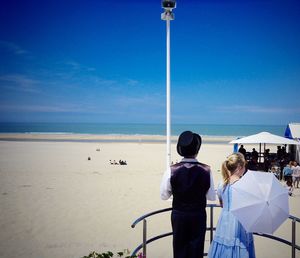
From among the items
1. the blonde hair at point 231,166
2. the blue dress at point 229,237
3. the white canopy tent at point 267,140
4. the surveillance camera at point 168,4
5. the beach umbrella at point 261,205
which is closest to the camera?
the beach umbrella at point 261,205

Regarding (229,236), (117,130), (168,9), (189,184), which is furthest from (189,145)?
(117,130)

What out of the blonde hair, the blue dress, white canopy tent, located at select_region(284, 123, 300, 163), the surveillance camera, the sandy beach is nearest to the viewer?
the blue dress

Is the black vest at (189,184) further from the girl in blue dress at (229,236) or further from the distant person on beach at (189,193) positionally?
the girl in blue dress at (229,236)

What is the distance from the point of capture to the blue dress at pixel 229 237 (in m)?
3.24

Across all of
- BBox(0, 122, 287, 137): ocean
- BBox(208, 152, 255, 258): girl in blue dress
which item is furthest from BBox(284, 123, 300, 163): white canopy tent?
BBox(0, 122, 287, 137): ocean

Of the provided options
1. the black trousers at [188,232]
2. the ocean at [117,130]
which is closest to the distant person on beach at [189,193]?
the black trousers at [188,232]

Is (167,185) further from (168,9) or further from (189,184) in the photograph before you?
(168,9)

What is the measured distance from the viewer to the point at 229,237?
130 inches

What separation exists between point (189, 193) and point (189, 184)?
96 millimetres

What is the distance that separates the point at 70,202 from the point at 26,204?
4.08 ft

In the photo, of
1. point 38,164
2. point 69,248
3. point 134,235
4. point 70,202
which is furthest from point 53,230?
point 38,164

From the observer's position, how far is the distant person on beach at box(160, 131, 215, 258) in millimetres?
3090

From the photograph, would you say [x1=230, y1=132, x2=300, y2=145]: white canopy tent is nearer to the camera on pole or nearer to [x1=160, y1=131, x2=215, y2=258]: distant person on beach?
the camera on pole

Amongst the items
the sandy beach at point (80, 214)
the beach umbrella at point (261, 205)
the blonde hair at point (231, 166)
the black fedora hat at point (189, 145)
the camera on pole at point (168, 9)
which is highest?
the camera on pole at point (168, 9)
